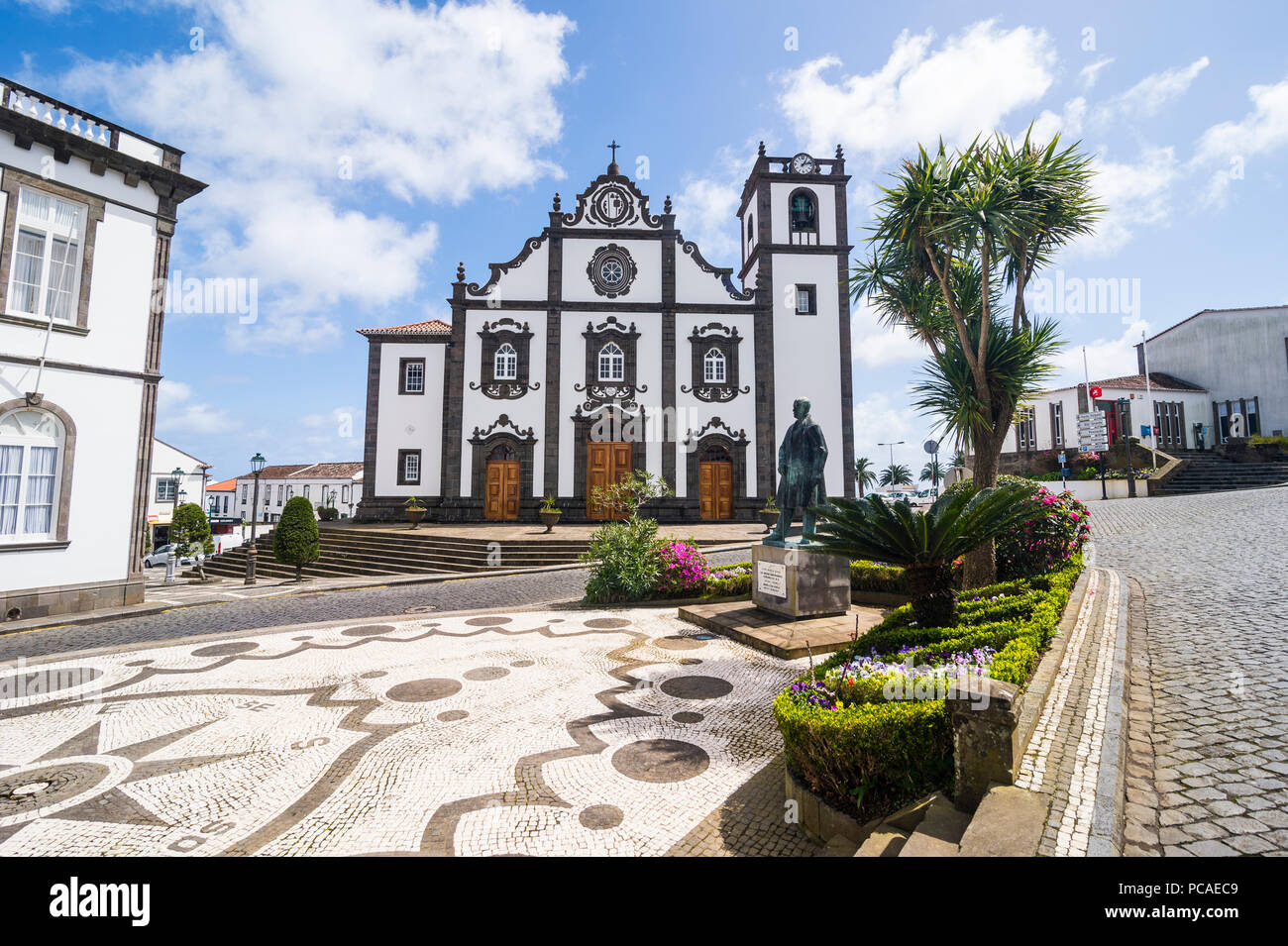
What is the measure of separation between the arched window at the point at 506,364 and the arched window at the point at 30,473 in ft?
49.1

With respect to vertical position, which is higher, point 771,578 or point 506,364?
point 506,364

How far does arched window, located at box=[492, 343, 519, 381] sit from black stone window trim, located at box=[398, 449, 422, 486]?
203 inches

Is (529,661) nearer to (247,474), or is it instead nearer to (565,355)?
(565,355)

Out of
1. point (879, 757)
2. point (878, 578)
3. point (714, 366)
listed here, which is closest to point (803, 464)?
point (878, 578)

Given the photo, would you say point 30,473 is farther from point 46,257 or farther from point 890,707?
point 890,707

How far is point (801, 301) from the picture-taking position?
25062mm

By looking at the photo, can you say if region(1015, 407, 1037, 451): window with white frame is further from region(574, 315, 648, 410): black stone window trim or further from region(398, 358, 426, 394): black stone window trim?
region(398, 358, 426, 394): black stone window trim

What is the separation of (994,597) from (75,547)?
51.9 ft

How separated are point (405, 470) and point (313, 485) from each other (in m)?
38.2

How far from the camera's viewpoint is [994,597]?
24.1ft

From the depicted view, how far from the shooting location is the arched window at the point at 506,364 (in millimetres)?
24250

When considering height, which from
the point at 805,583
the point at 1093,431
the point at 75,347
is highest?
the point at 1093,431

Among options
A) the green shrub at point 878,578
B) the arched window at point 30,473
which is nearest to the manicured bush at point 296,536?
the arched window at point 30,473
